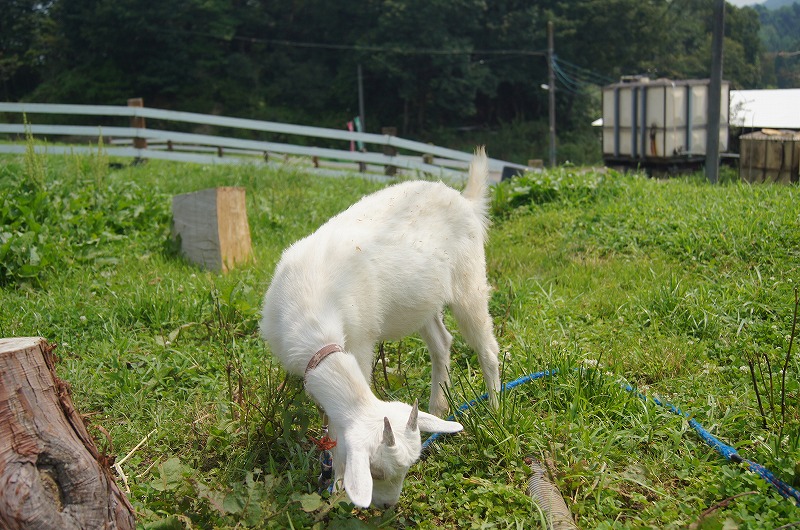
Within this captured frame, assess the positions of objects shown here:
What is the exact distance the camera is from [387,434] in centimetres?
278

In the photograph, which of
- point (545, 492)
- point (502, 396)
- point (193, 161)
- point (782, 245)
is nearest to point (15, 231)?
point (502, 396)

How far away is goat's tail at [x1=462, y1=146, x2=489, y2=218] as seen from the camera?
4.63m

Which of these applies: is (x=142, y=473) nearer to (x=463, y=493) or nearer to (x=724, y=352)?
(x=463, y=493)

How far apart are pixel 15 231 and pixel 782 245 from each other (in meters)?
6.53

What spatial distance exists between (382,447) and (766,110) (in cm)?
1787

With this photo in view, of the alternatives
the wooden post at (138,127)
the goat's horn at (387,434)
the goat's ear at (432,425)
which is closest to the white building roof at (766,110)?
the wooden post at (138,127)

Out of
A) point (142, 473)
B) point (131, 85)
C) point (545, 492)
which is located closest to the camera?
point (545, 492)

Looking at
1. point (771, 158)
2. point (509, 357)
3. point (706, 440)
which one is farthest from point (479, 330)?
point (771, 158)

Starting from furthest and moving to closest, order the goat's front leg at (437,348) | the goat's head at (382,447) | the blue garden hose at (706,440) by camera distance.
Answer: the goat's front leg at (437,348) → the blue garden hose at (706,440) → the goat's head at (382,447)

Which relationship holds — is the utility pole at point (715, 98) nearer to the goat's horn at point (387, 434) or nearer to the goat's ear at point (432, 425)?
the goat's ear at point (432, 425)

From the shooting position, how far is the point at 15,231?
20.3 ft

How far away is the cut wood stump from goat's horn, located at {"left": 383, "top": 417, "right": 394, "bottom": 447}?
3843 millimetres

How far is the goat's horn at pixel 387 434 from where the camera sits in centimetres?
275

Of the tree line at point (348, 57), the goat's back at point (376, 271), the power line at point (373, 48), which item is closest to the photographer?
the goat's back at point (376, 271)
